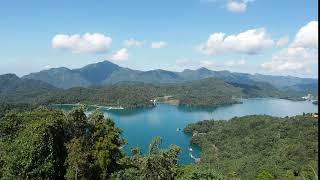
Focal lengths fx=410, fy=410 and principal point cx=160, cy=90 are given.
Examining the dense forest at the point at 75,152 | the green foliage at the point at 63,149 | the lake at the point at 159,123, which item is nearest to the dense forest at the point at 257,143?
the lake at the point at 159,123

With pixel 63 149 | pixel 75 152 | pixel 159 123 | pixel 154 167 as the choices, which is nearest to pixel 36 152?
pixel 75 152

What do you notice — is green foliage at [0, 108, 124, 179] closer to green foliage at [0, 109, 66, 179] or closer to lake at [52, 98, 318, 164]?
green foliage at [0, 109, 66, 179]

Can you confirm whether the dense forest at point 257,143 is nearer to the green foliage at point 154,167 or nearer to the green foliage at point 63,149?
the green foliage at point 154,167

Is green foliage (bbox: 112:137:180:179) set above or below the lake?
above

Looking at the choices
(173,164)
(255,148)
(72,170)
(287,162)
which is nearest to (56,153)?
(72,170)

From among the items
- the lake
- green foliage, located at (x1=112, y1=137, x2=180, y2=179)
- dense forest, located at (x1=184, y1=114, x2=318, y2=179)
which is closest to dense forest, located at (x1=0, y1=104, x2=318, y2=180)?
green foliage, located at (x1=112, y1=137, x2=180, y2=179)

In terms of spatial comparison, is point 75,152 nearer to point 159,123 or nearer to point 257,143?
point 257,143

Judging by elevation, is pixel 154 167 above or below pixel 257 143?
above

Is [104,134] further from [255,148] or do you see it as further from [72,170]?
[255,148]
